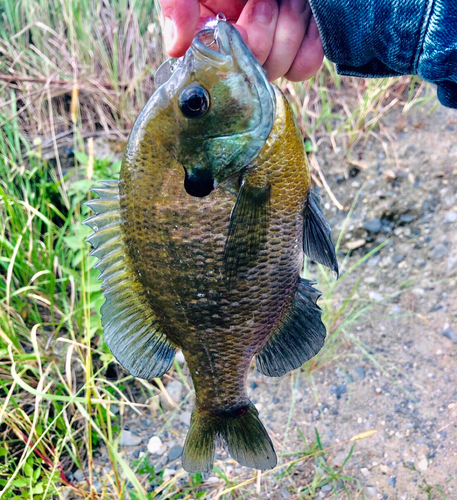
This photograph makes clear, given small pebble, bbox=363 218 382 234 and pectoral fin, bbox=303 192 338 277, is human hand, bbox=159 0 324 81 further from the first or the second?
small pebble, bbox=363 218 382 234

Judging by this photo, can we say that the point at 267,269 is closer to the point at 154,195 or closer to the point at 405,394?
the point at 154,195

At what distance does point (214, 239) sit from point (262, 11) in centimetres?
96

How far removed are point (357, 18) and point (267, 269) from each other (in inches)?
35.6

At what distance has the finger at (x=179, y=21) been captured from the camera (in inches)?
59.4

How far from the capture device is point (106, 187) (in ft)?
4.69

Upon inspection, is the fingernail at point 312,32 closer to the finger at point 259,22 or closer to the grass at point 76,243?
the finger at point 259,22

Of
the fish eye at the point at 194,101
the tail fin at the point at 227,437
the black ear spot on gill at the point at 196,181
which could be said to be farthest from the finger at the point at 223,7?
the tail fin at the point at 227,437

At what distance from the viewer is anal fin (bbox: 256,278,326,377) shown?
149 centimetres

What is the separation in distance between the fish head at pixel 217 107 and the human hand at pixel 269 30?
315 mm

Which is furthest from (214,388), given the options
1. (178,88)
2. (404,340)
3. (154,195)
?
(404,340)

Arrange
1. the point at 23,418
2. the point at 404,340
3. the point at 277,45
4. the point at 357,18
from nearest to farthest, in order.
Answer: the point at 357,18
the point at 277,45
the point at 23,418
the point at 404,340

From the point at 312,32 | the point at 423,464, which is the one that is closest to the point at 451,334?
the point at 423,464

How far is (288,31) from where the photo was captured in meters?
1.78

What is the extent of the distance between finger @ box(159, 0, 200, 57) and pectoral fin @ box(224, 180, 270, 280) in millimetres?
634
